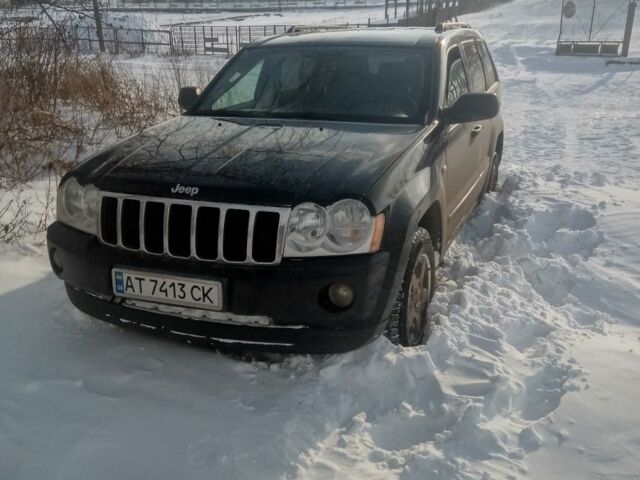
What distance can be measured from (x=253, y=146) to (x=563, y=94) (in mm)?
12163

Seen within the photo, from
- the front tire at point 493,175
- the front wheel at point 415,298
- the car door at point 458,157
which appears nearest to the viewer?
the front wheel at point 415,298

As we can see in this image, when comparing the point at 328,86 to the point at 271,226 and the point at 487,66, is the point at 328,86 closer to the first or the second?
the point at 271,226

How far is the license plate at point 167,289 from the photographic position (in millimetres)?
2570

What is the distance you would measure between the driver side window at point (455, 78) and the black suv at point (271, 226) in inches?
12.5

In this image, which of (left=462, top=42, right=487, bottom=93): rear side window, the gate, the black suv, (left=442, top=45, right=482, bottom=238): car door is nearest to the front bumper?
the black suv

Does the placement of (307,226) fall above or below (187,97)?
below

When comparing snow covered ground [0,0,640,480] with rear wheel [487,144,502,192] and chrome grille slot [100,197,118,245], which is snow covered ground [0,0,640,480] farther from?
Answer: rear wheel [487,144,502,192]

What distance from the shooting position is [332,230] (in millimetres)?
2562

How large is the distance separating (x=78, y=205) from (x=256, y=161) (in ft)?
2.98

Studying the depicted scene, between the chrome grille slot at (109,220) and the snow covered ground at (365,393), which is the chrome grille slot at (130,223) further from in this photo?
the snow covered ground at (365,393)

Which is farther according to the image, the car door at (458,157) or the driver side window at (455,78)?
the driver side window at (455,78)

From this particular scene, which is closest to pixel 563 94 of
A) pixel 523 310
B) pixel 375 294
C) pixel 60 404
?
pixel 523 310

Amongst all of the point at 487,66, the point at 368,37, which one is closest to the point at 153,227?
the point at 368,37

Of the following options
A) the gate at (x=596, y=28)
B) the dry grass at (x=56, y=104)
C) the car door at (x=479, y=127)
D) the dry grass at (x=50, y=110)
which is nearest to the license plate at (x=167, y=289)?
the dry grass at (x=50, y=110)
